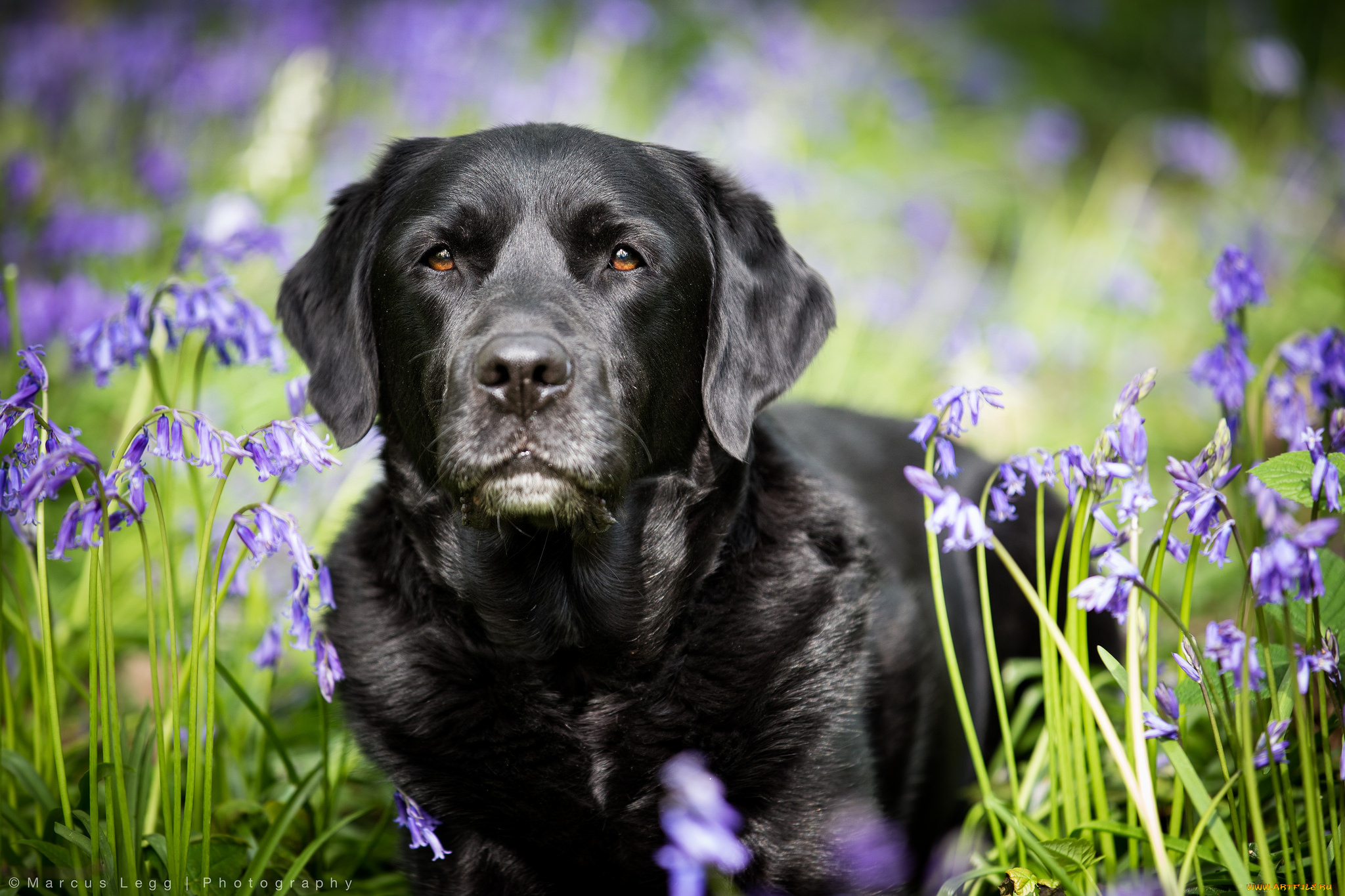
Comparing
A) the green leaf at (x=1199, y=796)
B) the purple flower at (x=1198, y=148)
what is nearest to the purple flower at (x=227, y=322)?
the green leaf at (x=1199, y=796)

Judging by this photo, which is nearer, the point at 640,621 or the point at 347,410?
the point at 640,621

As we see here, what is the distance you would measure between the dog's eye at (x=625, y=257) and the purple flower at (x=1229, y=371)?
1375 mm

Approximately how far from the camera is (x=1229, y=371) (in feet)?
8.24

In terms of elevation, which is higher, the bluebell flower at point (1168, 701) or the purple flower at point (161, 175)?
the purple flower at point (161, 175)

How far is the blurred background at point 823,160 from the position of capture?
5078 millimetres

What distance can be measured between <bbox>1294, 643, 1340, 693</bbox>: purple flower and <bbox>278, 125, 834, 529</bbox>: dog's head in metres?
1.18

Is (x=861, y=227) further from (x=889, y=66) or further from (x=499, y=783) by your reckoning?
(x=499, y=783)

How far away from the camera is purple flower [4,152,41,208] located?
4320 millimetres

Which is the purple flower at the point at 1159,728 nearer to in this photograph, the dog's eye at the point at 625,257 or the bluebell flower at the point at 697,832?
the bluebell flower at the point at 697,832

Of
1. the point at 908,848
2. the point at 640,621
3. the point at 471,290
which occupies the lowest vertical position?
the point at 908,848

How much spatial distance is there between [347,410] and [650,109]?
241 inches

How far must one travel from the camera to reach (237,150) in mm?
6719

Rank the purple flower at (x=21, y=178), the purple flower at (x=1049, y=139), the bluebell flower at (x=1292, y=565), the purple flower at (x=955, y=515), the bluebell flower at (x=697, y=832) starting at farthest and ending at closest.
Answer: the purple flower at (x=1049, y=139) → the purple flower at (x=21, y=178) → the purple flower at (x=955, y=515) → the bluebell flower at (x=1292, y=565) → the bluebell flower at (x=697, y=832)

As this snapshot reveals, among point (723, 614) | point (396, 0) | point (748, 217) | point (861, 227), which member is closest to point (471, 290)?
point (748, 217)
